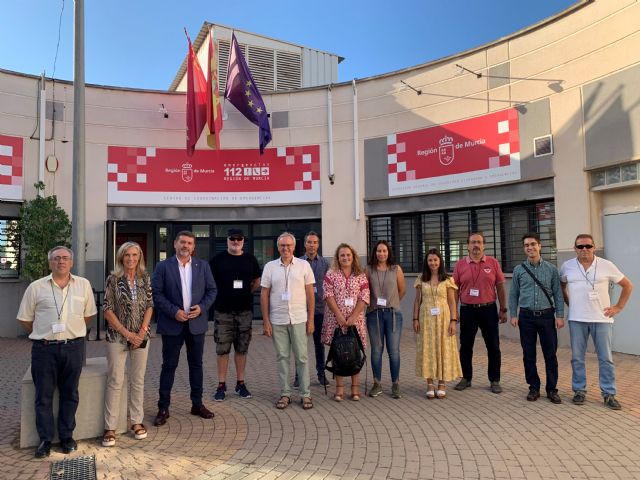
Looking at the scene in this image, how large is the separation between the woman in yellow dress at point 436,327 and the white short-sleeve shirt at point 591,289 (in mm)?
1236

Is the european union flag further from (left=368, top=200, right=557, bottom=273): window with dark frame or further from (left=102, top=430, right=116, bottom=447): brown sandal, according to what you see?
(left=102, top=430, right=116, bottom=447): brown sandal

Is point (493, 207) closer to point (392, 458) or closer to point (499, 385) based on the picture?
point (499, 385)

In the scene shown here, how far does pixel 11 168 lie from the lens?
1018 centimetres

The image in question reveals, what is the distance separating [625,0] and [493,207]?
3966 mm

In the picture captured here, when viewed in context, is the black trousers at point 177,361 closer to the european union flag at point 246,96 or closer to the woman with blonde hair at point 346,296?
the woman with blonde hair at point 346,296

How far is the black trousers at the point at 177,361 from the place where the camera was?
4.68 metres

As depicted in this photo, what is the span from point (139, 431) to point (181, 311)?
1.07 meters

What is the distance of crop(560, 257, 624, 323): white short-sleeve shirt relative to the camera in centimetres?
521

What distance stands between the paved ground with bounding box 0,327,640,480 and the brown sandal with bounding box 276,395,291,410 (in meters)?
0.06

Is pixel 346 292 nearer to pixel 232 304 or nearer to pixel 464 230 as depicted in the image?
pixel 232 304

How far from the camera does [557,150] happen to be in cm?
862

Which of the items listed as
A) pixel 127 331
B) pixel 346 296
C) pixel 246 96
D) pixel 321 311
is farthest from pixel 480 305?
pixel 246 96

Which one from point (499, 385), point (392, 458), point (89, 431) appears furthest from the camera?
point (499, 385)

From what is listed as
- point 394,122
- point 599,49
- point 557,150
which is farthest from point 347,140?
point 599,49
